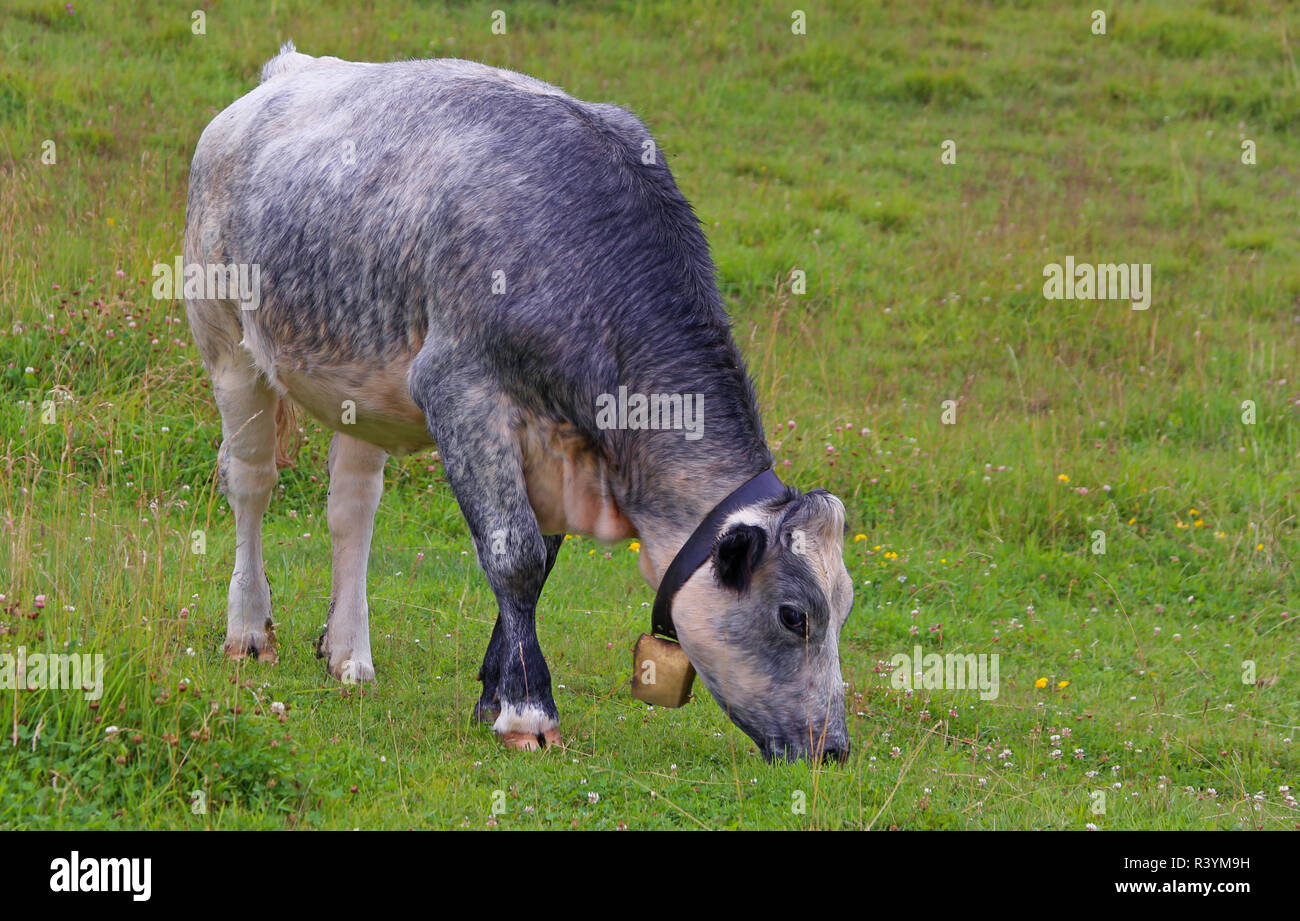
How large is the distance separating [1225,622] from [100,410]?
652cm

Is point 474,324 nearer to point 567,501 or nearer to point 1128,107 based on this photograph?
point 567,501

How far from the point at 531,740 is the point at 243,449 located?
7.40 ft

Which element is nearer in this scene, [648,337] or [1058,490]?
[648,337]

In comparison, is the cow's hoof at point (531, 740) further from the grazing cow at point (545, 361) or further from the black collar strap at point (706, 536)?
the black collar strap at point (706, 536)

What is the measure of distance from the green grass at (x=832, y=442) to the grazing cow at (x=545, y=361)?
44 cm

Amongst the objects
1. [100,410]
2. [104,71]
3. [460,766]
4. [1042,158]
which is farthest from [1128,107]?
[460,766]

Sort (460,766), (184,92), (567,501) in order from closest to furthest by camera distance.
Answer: (460,766)
(567,501)
(184,92)

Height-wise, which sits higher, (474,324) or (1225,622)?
(474,324)

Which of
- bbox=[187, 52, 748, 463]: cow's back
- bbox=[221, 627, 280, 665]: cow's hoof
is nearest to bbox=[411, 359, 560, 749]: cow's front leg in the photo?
bbox=[187, 52, 748, 463]: cow's back

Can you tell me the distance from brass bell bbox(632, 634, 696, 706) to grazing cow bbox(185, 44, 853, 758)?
78mm

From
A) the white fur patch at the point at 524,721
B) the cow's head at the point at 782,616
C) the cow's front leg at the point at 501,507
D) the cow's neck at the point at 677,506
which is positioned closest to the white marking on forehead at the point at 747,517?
the cow's head at the point at 782,616

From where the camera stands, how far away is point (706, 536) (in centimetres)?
502

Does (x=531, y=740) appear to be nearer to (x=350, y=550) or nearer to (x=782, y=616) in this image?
(x=782, y=616)
